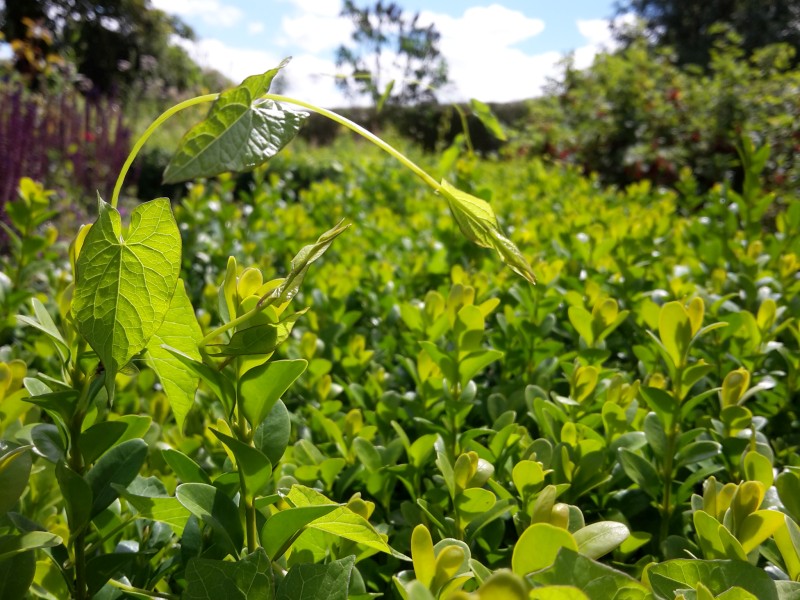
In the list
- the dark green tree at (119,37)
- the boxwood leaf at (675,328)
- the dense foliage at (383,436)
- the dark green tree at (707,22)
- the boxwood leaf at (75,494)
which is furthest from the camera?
the dark green tree at (707,22)

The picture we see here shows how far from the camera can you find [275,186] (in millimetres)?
3973

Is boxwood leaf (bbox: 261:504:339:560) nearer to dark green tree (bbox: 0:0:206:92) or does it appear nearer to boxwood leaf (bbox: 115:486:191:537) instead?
boxwood leaf (bbox: 115:486:191:537)

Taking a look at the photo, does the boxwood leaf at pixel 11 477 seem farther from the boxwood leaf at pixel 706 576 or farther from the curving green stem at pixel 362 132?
the boxwood leaf at pixel 706 576

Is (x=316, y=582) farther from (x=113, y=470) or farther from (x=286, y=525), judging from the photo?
(x=113, y=470)

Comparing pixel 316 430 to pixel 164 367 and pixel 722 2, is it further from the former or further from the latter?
pixel 722 2

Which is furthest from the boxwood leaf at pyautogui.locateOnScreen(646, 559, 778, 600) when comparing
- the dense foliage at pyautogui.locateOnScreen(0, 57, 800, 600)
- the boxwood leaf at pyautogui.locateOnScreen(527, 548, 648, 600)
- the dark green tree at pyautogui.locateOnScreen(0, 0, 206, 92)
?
the dark green tree at pyautogui.locateOnScreen(0, 0, 206, 92)

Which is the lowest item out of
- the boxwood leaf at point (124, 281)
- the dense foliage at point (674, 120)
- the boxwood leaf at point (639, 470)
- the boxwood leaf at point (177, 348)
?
the boxwood leaf at point (639, 470)

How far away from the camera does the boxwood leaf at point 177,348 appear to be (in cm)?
58

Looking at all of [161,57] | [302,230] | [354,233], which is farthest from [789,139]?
[161,57]

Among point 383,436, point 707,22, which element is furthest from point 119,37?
point 383,436

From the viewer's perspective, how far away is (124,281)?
49 centimetres

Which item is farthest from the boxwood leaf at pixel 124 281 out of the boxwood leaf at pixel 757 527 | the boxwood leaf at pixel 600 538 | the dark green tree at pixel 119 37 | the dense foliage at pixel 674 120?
the dark green tree at pixel 119 37

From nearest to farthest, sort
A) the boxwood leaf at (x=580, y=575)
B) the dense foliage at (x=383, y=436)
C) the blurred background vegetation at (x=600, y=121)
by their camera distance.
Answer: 1. the boxwood leaf at (x=580, y=575)
2. the dense foliage at (x=383, y=436)
3. the blurred background vegetation at (x=600, y=121)

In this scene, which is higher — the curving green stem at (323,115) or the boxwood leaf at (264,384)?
the curving green stem at (323,115)
